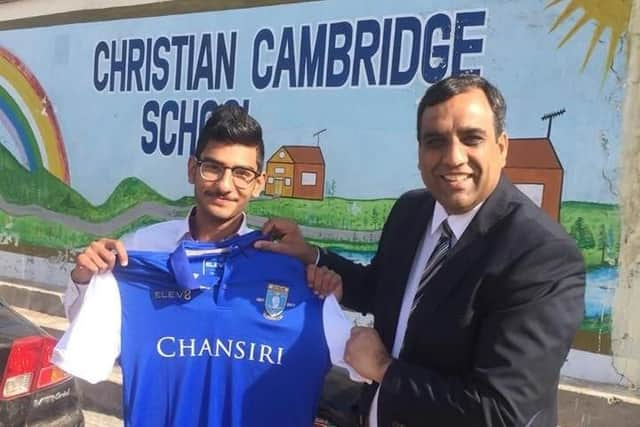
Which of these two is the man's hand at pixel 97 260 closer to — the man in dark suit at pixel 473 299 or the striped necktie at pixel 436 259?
the man in dark suit at pixel 473 299

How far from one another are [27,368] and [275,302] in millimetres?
1459

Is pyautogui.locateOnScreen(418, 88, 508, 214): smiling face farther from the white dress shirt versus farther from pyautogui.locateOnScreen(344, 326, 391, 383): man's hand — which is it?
pyautogui.locateOnScreen(344, 326, 391, 383): man's hand

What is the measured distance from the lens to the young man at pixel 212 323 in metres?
1.95

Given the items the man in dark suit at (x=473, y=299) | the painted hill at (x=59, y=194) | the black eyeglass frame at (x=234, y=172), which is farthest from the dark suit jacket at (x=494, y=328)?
the painted hill at (x=59, y=194)

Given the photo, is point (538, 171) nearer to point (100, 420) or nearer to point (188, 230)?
point (188, 230)

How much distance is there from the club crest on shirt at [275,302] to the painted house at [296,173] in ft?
11.2

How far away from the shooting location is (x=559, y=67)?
428 centimetres

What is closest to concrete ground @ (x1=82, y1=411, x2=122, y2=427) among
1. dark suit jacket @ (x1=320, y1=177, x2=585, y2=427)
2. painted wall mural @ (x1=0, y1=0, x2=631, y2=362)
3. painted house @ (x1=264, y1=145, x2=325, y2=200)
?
painted wall mural @ (x1=0, y1=0, x2=631, y2=362)

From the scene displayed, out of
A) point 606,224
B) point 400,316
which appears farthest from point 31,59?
point 400,316

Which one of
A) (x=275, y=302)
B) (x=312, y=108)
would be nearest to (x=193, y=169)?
(x=275, y=302)

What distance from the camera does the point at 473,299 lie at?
169cm

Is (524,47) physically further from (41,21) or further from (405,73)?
(41,21)

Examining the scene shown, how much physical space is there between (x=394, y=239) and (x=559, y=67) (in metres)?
2.70

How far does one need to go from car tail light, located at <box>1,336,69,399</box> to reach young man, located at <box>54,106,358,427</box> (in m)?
0.97
